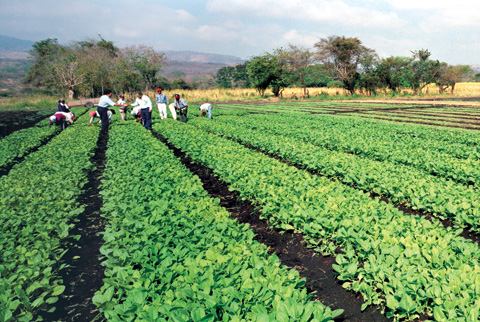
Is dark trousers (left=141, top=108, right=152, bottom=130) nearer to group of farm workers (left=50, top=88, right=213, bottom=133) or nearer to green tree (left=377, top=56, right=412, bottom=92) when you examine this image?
group of farm workers (left=50, top=88, right=213, bottom=133)

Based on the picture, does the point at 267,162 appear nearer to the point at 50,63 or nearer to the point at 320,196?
the point at 320,196

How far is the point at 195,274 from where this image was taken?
9.50 ft

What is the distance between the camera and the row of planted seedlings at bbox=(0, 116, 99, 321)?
10.5ft

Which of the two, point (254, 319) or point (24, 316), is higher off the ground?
point (254, 319)

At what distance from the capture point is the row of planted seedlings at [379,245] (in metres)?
2.88

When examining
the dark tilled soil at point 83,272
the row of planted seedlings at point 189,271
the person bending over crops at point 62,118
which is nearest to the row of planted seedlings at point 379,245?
the row of planted seedlings at point 189,271

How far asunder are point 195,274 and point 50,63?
59.5 meters

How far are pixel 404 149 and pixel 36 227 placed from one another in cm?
1007

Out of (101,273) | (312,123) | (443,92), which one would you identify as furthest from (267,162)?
(443,92)

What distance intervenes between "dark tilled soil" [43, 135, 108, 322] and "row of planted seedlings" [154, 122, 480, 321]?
281cm

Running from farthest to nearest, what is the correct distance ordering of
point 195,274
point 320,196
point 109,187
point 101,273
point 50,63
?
point 50,63 < point 109,187 < point 320,196 < point 101,273 < point 195,274

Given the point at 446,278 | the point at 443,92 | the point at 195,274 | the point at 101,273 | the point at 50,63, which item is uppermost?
the point at 50,63

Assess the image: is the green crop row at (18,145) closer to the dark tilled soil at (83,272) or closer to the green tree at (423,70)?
the dark tilled soil at (83,272)

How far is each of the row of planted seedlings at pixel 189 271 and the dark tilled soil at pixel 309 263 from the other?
0.29 metres
